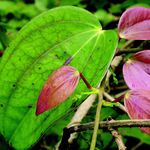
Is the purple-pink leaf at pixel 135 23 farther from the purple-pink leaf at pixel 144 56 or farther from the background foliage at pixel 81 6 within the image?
the background foliage at pixel 81 6

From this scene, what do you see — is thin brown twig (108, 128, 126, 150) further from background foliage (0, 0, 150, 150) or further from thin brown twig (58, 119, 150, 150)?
background foliage (0, 0, 150, 150)

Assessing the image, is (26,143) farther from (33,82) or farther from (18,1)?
(18,1)

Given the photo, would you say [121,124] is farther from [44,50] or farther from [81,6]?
[81,6]

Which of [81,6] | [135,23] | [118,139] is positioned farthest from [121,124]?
[81,6]

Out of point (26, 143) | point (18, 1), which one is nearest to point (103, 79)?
point (26, 143)

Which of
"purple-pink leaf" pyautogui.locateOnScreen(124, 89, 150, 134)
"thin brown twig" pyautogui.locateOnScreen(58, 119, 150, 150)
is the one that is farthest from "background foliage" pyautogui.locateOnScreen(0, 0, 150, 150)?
"purple-pink leaf" pyautogui.locateOnScreen(124, 89, 150, 134)

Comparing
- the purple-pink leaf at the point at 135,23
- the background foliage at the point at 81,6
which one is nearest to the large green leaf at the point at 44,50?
the purple-pink leaf at the point at 135,23
